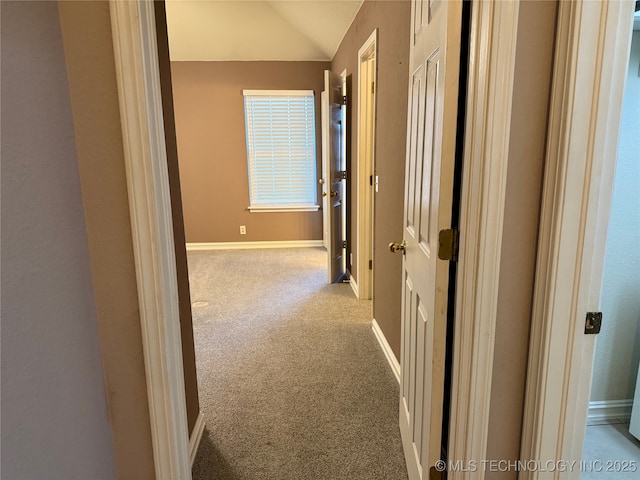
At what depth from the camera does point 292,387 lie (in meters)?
2.30

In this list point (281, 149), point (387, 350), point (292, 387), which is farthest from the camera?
point (281, 149)

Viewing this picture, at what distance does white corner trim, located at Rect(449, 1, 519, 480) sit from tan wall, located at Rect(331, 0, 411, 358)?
3.74 feet

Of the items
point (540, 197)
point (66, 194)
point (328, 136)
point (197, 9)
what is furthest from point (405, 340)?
point (197, 9)

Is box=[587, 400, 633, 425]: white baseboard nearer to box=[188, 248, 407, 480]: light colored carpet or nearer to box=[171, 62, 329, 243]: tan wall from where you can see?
box=[188, 248, 407, 480]: light colored carpet

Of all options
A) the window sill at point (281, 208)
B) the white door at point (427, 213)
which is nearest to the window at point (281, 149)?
the window sill at point (281, 208)

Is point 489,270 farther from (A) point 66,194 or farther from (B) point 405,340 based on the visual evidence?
(A) point 66,194

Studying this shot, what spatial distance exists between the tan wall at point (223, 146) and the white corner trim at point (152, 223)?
4.56 meters

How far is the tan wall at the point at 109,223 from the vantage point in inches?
35.4

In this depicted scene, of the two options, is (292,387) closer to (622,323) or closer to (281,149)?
(622,323)

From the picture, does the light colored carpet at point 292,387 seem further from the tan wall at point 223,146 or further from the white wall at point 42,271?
the tan wall at point 223,146

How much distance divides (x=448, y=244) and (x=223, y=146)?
15.6 feet

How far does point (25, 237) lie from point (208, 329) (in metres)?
2.40

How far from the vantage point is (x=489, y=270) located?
103 centimetres

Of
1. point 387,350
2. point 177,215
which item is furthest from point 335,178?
point 177,215
